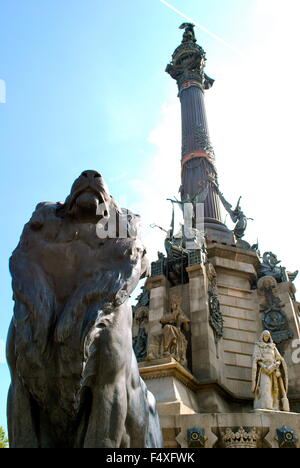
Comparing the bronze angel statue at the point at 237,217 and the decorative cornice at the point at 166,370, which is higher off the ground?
the bronze angel statue at the point at 237,217

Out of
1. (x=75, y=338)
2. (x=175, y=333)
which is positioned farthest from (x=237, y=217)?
(x=75, y=338)

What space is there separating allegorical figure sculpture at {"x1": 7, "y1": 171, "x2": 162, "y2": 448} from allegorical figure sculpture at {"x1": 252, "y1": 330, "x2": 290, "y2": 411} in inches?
282

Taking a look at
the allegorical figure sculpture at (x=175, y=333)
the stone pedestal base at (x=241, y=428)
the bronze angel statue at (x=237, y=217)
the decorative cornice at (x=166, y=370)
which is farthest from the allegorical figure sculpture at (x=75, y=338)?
the bronze angel statue at (x=237, y=217)

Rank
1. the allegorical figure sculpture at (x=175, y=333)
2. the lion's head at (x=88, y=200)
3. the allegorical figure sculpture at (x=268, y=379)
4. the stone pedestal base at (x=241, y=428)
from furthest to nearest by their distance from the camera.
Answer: the allegorical figure sculpture at (x=175, y=333) < the allegorical figure sculpture at (x=268, y=379) < the stone pedestal base at (x=241, y=428) < the lion's head at (x=88, y=200)

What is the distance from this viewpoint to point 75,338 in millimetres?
3039

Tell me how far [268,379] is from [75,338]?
8.49 metres

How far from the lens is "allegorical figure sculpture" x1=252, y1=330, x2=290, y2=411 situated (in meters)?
10.1

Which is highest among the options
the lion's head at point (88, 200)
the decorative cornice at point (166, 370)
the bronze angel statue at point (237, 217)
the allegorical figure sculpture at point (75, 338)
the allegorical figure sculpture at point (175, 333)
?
the bronze angel statue at point (237, 217)

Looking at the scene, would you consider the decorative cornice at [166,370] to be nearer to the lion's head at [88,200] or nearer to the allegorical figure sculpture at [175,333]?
the allegorical figure sculpture at [175,333]

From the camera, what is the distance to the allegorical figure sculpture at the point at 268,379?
10078mm

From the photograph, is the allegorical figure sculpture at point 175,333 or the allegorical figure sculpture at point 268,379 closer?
the allegorical figure sculpture at point 268,379

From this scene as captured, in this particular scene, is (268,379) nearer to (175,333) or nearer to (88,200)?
(175,333)

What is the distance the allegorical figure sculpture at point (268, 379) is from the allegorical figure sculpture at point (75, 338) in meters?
7.15

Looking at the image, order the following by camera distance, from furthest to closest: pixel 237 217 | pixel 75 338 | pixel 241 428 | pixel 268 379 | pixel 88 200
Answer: pixel 237 217 → pixel 268 379 → pixel 241 428 → pixel 88 200 → pixel 75 338
